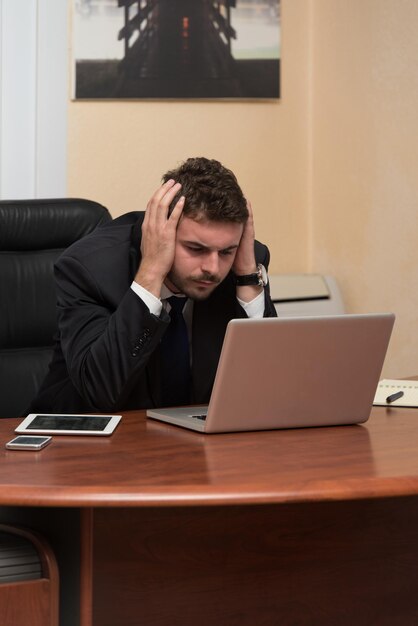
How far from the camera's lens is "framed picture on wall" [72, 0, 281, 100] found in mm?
3402

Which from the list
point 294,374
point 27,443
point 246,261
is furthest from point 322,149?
point 27,443

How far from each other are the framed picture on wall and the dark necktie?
148cm

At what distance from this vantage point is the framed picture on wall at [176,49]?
3.40m

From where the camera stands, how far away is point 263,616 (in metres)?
1.55

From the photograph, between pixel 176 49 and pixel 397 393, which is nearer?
pixel 397 393

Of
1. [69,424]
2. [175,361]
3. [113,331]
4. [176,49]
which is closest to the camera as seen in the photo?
[69,424]

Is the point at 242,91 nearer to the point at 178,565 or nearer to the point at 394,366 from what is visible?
the point at 394,366

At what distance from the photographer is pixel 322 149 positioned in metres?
3.66

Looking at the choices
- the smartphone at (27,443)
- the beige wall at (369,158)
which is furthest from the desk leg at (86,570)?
the beige wall at (369,158)

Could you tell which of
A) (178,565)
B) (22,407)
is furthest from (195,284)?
(178,565)

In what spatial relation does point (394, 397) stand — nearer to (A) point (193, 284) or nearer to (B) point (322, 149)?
(A) point (193, 284)

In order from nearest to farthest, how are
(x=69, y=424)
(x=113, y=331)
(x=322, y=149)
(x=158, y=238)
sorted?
(x=69, y=424)
(x=113, y=331)
(x=158, y=238)
(x=322, y=149)

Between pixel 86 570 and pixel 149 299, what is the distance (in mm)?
693

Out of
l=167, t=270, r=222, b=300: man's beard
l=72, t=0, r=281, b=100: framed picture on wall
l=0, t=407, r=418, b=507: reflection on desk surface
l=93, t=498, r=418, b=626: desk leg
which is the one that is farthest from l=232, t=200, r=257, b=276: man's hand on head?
l=72, t=0, r=281, b=100: framed picture on wall
